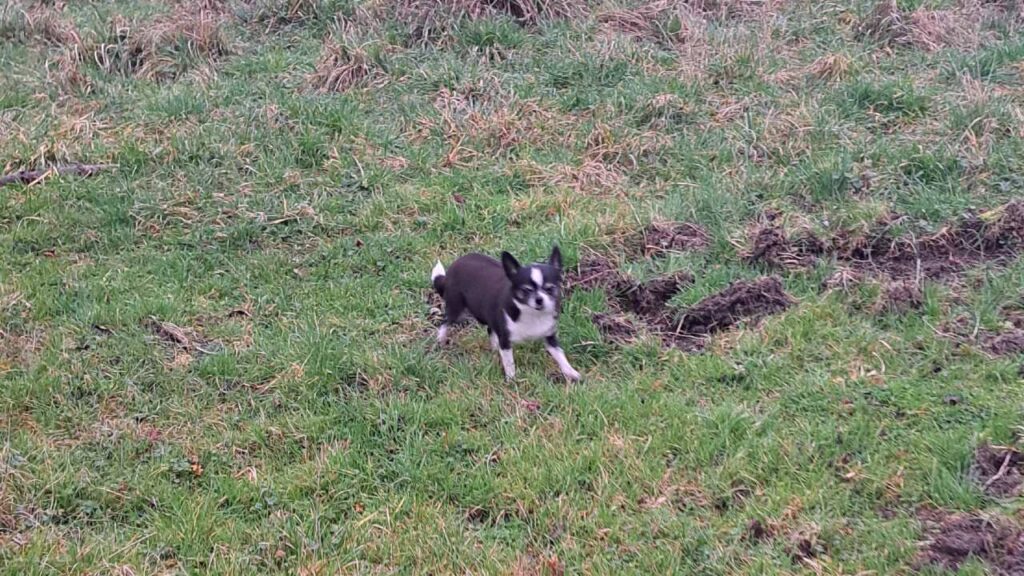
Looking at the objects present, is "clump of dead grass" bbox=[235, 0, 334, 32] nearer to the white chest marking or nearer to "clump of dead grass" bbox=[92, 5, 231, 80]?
"clump of dead grass" bbox=[92, 5, 231, 80]

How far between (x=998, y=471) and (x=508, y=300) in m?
2.35

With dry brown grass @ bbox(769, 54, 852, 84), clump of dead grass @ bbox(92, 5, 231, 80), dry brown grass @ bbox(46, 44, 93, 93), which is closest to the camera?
dry brown grass @ bbox(769, 54, 852, 84)

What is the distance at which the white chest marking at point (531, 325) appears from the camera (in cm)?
551

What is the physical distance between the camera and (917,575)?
12.8ft

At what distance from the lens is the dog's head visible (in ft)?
17.7

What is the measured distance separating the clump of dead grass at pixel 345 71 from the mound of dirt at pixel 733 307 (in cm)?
422

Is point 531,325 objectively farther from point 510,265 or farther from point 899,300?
point 899,300

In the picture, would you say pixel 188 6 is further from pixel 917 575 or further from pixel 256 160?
pixel 917 575

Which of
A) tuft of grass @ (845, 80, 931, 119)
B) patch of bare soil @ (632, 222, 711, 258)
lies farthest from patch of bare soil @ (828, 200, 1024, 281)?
tuft of grass @ (845, 80, 931, 119)

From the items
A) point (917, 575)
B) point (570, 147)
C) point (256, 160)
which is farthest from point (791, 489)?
point (256, 160)

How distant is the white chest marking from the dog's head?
5cm

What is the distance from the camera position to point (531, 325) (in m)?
5.52

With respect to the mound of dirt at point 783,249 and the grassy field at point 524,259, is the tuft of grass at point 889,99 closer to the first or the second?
the grassy field at point 524,259

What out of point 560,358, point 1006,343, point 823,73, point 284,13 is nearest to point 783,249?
point 1006,343
